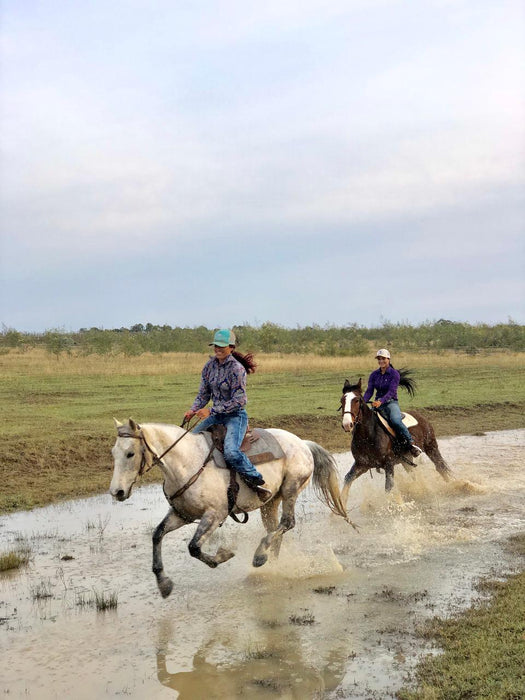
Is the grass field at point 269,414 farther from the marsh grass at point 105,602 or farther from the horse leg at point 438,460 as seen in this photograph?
the horse leg at point 438,460

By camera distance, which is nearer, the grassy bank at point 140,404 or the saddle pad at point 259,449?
the saddle pad at point 259,449

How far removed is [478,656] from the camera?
544 cm

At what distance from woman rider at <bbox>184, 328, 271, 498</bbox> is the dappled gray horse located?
0.18 meters

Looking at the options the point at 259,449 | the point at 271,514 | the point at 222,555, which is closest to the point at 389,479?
the point at 271,514

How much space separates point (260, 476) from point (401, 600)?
5.89ft

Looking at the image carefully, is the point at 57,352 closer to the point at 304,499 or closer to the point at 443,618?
the point at 304,499

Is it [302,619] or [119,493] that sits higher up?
[119,493]

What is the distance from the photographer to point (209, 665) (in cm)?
578

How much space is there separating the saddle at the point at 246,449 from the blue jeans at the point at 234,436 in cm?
7

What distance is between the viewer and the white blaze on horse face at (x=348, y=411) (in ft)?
32.5

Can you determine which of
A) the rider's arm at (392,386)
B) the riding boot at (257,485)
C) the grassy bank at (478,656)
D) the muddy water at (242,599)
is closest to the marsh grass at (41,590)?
the muddy water at (242,599)

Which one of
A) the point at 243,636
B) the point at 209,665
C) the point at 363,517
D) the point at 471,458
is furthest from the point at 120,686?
the point at 471,458

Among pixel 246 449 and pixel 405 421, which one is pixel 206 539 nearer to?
pixel 246 449

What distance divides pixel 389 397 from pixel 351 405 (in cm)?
113
